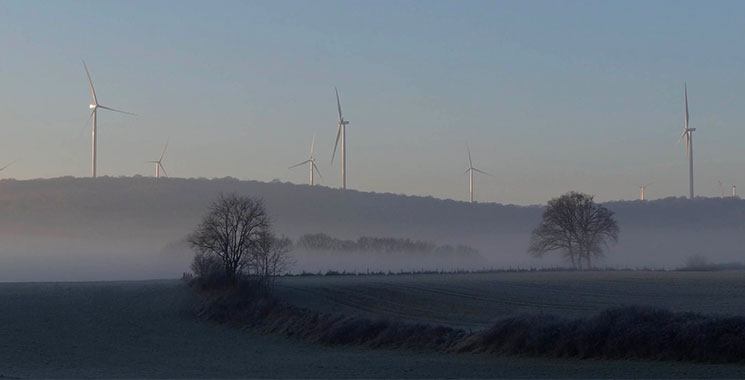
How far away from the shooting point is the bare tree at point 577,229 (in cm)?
10656

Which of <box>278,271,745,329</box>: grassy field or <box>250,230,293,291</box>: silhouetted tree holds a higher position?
<box>250,230,293,291</box>: silhouetted tree

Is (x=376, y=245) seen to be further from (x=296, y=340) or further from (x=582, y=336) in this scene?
(x=582, y=336)

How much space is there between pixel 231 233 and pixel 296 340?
20.2m

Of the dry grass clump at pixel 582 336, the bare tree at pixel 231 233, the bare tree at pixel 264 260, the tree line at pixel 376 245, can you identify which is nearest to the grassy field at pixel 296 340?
the dry grass clump at pixel 582 336

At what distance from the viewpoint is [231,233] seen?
61.4 meters

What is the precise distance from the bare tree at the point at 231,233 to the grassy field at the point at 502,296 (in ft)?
11.2

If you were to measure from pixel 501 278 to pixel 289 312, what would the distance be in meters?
28.3

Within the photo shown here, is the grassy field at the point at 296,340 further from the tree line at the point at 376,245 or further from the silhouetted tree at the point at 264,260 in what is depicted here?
the tree line at the point at 376,245

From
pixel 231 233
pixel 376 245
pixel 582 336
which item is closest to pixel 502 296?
pixel 231 233

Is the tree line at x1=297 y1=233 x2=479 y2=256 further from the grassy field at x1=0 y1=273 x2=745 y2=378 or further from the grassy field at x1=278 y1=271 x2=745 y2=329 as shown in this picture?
the grassy field at x1=278 y1=271 x2=745 y2=329

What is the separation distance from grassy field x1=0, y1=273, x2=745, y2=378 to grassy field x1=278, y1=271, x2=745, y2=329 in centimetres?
7

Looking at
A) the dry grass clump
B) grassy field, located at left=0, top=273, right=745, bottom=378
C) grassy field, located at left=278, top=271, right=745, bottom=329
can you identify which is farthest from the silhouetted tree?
the dry grass clump

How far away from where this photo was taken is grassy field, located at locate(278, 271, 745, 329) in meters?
46.0

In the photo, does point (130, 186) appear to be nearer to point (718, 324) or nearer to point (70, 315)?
point (70, 315)
